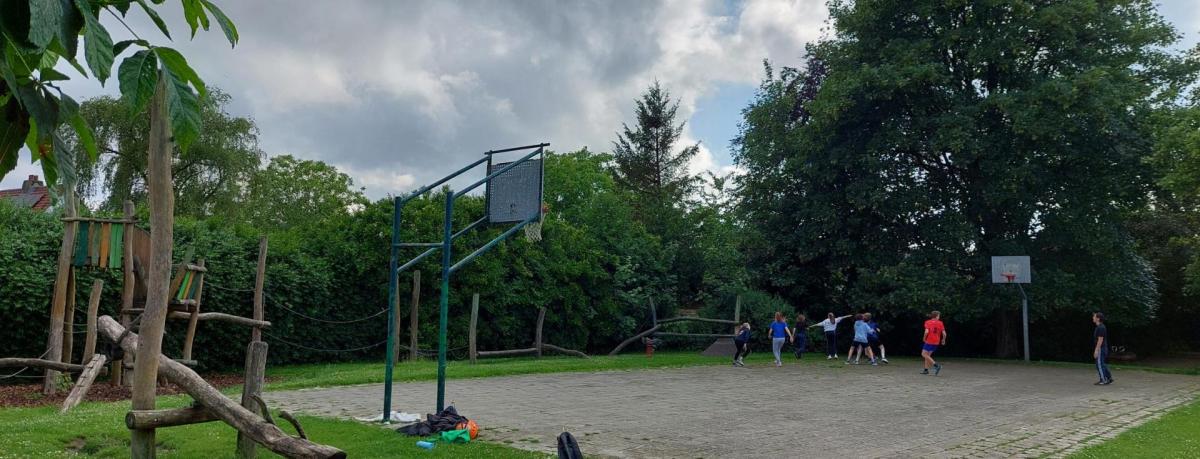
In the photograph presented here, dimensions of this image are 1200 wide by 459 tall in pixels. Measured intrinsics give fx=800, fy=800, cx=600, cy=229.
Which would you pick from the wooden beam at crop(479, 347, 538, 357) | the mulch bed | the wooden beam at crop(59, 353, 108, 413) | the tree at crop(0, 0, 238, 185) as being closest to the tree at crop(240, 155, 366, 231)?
the wooden beam at crop(479, 347, 538, 357)

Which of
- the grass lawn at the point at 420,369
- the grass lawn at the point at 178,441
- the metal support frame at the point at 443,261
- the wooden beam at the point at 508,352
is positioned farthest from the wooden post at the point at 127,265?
the wooden beam at the point at 508,352

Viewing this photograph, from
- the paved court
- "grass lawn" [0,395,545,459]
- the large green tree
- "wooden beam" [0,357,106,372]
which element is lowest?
the paved court

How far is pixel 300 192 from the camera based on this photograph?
158 ft

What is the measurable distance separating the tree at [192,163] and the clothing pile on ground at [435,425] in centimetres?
2527

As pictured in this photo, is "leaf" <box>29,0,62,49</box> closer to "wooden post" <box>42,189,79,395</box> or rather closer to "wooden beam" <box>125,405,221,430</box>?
"wooden beam" <box>125,405,221,430</box>

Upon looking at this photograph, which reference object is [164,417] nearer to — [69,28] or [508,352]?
[69,28]

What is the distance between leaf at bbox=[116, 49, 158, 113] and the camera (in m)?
1.75

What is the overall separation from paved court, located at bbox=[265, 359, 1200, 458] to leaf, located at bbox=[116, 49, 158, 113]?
24.0ft

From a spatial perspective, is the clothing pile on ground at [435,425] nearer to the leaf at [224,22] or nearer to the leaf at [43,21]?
the leaf at [224,22]

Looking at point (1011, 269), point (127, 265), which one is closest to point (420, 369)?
point (127, 265)

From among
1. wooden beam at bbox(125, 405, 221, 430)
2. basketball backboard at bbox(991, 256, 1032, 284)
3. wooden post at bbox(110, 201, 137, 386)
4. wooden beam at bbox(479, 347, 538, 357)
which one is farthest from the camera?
basketball backboard at bbox(991, 256, 1032, 284)

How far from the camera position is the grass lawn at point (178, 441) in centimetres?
793

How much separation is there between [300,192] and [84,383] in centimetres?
3801

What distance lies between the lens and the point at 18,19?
1.58m
